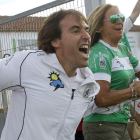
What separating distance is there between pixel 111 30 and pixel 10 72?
59.3 inches

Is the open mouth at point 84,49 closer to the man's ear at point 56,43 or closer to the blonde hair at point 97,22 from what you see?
the man's ear at point 56,43

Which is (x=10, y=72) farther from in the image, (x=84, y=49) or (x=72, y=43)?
(x=84, y=49)

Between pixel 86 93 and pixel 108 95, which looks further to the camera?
pixel 108 95

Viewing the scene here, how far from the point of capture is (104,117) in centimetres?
288

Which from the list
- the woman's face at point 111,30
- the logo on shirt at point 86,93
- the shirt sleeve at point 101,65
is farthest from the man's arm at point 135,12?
the logo on shirt at point 86,93

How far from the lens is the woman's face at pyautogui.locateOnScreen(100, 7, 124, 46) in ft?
10.1

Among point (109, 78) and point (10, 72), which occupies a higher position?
point (10, 72)

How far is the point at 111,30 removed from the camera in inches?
122

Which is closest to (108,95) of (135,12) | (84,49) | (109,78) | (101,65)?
(109,78)

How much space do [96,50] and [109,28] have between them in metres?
0.37

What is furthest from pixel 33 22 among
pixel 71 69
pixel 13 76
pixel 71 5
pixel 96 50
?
pixel 13 76

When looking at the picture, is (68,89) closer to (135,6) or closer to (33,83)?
(33,83)

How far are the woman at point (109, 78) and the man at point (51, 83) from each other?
0.28 meters

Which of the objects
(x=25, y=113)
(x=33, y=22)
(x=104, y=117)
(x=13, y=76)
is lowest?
(x=104, y=117)
